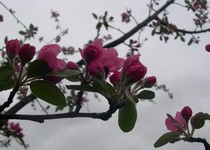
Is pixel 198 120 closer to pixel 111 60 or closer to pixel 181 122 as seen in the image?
pixel 181 122

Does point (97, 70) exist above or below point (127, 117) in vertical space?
above

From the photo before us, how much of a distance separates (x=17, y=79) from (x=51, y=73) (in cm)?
13

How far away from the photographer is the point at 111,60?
1269mm

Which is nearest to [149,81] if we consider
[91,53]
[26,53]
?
[91,53]

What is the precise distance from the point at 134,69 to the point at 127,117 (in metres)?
0.25

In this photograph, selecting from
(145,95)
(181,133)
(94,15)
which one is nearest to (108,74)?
(145,95)

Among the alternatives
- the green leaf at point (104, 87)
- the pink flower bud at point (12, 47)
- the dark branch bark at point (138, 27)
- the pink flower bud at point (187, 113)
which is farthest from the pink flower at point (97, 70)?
the dark branch bark at point (138, 27)

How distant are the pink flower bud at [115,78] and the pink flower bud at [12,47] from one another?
13.9 inches

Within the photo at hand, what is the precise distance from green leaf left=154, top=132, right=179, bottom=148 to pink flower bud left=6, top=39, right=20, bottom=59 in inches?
30.9

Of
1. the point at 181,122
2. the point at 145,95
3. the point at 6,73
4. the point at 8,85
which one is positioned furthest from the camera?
the point at 181,122

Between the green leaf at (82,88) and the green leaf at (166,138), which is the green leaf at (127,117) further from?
the green leaf at (166,138)

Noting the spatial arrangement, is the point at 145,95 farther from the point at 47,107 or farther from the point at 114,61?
the point at 47,107

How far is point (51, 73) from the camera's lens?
3.75 ft

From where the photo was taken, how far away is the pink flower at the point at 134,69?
3.90 feet
